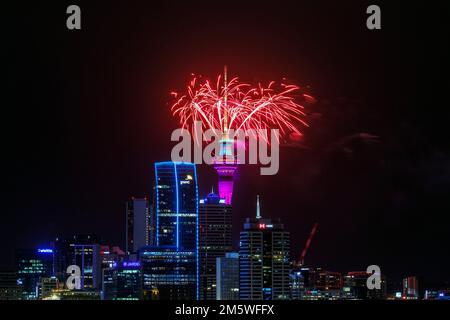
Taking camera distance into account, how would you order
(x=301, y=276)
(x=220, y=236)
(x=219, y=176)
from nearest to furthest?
1. (x=219, y=176)
2. (x=301, y=276)
3. (x=220, y=236)

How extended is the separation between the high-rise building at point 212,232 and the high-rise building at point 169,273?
88 centimetres

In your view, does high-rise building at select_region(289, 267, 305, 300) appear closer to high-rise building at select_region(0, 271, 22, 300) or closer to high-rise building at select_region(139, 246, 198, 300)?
high-rise building at select_region(139, 246, 198, 300)

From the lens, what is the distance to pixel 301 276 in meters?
76.2

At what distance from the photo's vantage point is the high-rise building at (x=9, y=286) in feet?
257

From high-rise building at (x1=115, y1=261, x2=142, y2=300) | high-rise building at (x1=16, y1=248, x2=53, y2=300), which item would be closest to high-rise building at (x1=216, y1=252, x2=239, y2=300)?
high-rise building at (x1=115, y1=261, x2=142, y2=300)

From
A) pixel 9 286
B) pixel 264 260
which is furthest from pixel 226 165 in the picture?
pixel 9 286

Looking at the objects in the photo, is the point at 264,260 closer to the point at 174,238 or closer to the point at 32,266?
the point at 174,238

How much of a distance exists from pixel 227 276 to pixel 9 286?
17033mm

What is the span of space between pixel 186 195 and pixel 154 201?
3034mm

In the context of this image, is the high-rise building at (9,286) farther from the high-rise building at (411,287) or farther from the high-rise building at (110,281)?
the high-rise building at (411,287)

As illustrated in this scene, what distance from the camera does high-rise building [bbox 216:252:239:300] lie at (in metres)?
74.9

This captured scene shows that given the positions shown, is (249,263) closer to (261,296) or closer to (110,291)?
(261,296)

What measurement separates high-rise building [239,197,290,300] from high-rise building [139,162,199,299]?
5.31 meters
